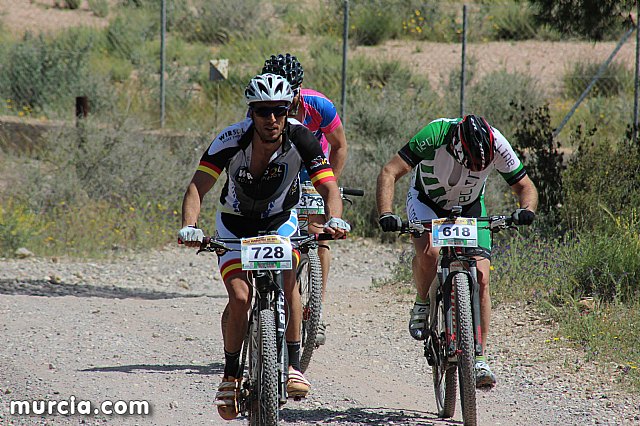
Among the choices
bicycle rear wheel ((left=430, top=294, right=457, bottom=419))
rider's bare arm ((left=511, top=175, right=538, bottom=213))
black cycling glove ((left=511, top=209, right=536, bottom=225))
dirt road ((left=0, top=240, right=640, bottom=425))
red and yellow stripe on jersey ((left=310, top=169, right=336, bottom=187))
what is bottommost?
dirt road ((left=0, top=240, right=640, bottom=425))

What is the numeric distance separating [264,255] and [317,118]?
2395 mm

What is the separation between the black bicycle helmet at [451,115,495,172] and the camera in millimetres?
5465

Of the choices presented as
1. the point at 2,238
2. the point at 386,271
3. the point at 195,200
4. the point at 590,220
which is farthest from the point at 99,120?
the point at 195,200

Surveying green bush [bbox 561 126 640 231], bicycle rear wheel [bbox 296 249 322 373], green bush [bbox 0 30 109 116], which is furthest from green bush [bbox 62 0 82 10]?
bicycle rear wheel [bbox 296 249 322 373]

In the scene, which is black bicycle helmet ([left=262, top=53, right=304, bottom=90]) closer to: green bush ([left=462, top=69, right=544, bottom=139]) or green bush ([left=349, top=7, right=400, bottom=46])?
green bush ([left=462, top=69, right=544, bottom=139])

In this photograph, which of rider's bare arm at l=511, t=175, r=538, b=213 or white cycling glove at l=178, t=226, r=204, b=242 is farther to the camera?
rider's bare arm at l=511, t=175, r=538, b=213

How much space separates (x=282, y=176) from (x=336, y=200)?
310mm

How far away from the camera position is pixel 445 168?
5.91 metres

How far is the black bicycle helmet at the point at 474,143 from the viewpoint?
5.46 metres

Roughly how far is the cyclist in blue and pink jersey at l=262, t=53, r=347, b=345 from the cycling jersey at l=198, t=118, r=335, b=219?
1232mm

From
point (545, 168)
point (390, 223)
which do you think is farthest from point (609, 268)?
point (390, 223)

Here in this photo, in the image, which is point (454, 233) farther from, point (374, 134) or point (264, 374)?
point (374, 134)

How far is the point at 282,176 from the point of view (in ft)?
17.3

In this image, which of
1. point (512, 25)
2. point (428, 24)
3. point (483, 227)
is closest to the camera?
point (483, 227)
